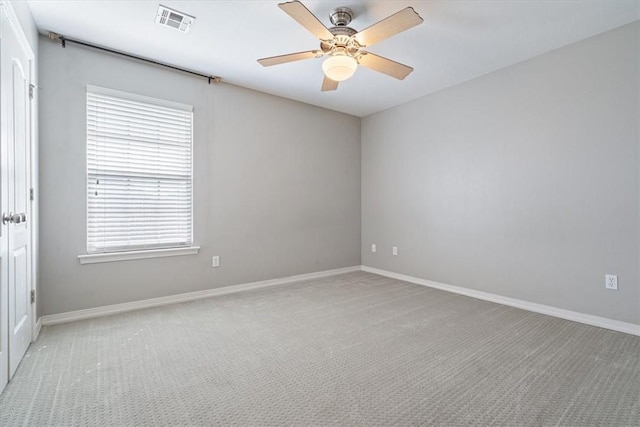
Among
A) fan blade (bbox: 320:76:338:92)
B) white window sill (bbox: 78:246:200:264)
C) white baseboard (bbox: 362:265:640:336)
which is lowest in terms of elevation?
white baseboard (bbox: 362:265:640:336)

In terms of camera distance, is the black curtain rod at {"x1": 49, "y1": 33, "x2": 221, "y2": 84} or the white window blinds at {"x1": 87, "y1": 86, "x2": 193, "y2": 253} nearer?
the black curtain rod at {"x1": 49, "y1": 33, "x2": 221, "y2": 84}

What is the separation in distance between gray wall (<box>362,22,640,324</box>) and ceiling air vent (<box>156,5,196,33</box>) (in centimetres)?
300

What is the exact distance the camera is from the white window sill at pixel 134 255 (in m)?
3.00

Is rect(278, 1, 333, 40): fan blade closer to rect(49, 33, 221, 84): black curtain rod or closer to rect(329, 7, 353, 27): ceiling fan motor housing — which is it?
rect(329, 7, 353, 27): ceiling fan motor housing

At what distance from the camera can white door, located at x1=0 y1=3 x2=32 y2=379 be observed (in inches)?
72.4

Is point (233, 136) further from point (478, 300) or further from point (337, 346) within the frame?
point (478, 300)

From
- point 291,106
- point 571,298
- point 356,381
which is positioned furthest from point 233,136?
point 571,298

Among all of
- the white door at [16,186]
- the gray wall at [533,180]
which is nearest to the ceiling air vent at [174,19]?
the white door at [16,186]

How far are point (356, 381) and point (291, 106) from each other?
11.9ft

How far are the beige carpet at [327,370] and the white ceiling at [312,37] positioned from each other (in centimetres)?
254

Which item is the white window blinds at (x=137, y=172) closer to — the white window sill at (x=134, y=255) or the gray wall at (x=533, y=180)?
the white window sill at (x=134, y=255)

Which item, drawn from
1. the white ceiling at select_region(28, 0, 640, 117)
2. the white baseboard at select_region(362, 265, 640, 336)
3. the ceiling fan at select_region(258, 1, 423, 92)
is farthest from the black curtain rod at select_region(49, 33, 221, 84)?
the white baseboard at select_region(362, 265, 640, 336)

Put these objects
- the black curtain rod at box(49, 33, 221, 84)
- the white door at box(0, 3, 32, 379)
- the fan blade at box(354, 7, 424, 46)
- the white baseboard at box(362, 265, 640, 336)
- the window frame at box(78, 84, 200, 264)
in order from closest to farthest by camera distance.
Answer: the white door at box(0, 3, 32, 379), the fan blade at box(354, 7, 424, 46), the white baseboard at box(362, 265, 640, 336), the black curtain rod at box(49, 33, 221, 84), the window frame at box(78, 84, 200, 264)

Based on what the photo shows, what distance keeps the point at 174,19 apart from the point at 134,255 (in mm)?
2201
